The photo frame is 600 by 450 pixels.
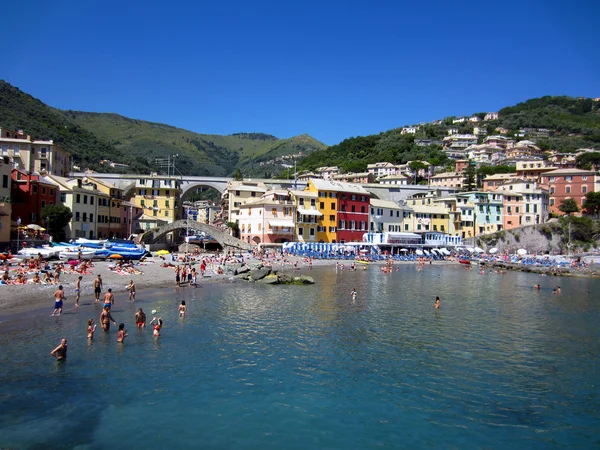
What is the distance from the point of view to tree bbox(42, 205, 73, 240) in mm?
51562

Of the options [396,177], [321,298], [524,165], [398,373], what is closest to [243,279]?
[321,298]

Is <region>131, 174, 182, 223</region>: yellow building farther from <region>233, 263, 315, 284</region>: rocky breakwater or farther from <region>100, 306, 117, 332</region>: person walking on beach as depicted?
<region>100, 306, 117, 332</region>: person walking on beach

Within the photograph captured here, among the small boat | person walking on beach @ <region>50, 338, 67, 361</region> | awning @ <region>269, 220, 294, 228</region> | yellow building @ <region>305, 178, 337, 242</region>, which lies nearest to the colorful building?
awning @ <region>269, 220, 294, 228</region>

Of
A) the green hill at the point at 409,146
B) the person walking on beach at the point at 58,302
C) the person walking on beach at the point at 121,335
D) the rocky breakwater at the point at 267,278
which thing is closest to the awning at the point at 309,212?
the rocky breakwater at the point at 267,278

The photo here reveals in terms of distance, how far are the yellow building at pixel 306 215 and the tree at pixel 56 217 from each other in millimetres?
33445

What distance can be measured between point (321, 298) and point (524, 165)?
104 metres

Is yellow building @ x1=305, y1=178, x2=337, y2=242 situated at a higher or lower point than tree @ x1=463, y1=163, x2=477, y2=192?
lower

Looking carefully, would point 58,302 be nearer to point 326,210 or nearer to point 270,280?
point 270,280

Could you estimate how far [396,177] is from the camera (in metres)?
125

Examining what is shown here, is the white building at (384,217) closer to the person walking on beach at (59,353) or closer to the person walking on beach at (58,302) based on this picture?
the person walking on beach at (58,302)

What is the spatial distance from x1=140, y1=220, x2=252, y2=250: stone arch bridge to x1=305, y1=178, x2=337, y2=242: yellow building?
1454cm

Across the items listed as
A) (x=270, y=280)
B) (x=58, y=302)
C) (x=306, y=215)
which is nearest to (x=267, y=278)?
(x=270, y=280)

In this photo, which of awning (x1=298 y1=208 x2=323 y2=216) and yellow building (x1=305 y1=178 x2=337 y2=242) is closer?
awning (x1=298 y1=208 x2=323 y2=216)

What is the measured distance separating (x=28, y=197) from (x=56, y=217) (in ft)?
12.7
